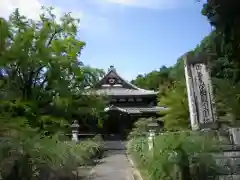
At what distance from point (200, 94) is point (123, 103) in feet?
77.7

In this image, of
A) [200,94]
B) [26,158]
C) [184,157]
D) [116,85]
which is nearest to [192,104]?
[200,94]

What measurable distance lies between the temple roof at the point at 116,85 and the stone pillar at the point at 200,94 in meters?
22.0

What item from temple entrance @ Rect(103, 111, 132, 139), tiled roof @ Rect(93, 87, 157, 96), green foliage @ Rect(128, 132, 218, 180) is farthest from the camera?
tiled roof @ Rect(93, 87, 157, 96)

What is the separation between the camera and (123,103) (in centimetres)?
3591

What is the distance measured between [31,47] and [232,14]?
35.8 feet

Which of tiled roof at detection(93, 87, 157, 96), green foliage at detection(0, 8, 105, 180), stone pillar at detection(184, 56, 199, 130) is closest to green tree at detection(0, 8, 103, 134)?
green foliage at detection(0, 8, 105, 180)

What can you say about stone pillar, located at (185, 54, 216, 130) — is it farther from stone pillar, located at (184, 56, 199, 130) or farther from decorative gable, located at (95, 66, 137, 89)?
decorative gable, located at (95, 66, 137, 89)

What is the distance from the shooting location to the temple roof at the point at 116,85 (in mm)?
35469

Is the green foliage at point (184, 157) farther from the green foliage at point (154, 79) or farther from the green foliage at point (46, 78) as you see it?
the green foliage at point (154, 79)

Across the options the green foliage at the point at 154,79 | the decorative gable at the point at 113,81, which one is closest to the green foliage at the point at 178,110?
the decorative gable at the point at 113,81

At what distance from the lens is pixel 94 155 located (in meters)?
19.1

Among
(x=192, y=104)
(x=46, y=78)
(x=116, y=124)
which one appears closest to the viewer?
(x=192, y=104)

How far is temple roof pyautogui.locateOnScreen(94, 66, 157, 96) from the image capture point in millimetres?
35469

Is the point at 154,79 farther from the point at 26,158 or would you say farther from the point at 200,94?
the point at 26,158
